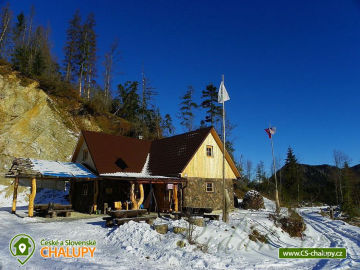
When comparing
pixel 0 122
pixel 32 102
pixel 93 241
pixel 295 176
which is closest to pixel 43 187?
pixel 0 122

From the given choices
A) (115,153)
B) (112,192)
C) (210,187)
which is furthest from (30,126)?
(210,187)

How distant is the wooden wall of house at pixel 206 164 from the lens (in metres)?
19.5

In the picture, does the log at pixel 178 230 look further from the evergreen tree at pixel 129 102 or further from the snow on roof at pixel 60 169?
the evergreen tree at pixel 129 102

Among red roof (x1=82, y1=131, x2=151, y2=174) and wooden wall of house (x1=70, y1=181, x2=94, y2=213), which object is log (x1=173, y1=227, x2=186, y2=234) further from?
wooden wall of house (x1=70, y1=181, x2=94, y2=213)

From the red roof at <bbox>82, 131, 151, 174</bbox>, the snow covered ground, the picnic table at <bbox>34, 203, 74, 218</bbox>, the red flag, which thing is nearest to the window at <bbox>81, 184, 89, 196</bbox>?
the red roof at <bbox>82, 131, 151, 174</bbox>

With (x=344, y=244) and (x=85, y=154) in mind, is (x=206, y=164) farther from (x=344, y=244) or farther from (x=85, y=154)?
(x=344, y=244)

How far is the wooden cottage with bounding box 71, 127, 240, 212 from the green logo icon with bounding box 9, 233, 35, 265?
7776 mm

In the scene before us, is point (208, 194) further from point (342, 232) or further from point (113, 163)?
point (342, 232)

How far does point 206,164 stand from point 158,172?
3830 millimetres

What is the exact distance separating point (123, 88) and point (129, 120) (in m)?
5.67

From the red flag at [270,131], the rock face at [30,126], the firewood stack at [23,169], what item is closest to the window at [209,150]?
the red flag at [270,131]

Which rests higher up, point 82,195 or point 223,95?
point 223,95

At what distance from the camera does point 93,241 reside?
959 cm

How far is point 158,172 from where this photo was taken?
2036 centimetres
